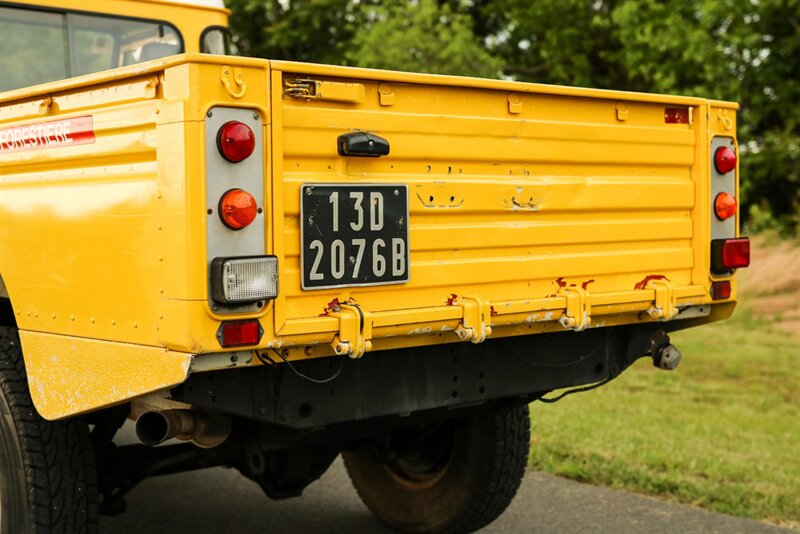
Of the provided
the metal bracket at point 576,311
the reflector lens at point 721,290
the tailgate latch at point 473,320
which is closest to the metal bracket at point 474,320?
the tailgate latch at point 473,320

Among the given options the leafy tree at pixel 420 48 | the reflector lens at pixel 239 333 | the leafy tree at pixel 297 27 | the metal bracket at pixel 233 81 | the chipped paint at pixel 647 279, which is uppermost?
the leafy tree at pixel 297 27

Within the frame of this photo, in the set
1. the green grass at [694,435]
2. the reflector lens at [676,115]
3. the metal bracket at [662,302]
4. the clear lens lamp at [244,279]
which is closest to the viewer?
the clear lens lamp at [244,279]

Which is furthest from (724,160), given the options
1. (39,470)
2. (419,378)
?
(39,470)

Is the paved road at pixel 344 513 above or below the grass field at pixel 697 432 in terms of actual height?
below

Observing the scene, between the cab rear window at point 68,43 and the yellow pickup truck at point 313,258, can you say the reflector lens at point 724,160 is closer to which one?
the yellow pickup truck at point 313,258

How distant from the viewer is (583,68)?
1914 centimetres

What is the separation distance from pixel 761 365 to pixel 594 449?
3994 mm

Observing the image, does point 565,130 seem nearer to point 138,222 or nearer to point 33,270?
point 138,222

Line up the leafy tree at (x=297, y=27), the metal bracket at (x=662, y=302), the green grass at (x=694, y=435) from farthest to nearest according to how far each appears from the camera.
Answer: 1. the leafy tree at (x=297, y=27)
2. the green grass at (x=694, y=435)
3. the metal bracket at (x=662, y=302)

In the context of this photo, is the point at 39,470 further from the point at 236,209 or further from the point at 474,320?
the point at 474,320

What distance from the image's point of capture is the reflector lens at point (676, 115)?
4.41 meters

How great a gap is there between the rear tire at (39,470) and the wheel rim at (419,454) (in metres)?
1.51

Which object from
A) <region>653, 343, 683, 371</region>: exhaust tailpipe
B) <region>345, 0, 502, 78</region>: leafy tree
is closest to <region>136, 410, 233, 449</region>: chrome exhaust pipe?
<region>653, 343, 683, 371</region>: exhaust tailpipe

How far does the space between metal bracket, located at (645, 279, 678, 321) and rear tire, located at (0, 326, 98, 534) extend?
214 centimetres
